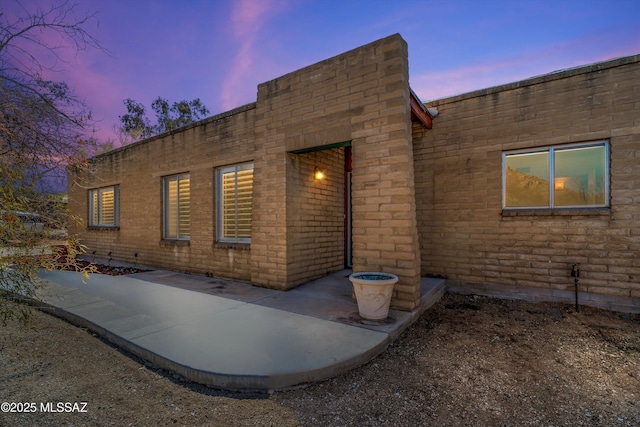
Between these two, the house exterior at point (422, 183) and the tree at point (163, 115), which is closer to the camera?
the house exterior at point (422, 183)

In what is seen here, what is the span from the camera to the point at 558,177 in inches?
Result: 209

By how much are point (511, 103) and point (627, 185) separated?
2.25m

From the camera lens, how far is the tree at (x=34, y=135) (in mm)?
2691

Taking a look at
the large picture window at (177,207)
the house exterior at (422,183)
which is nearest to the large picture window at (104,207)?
the large picture window at (177,207)

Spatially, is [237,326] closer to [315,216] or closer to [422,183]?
[315,216]

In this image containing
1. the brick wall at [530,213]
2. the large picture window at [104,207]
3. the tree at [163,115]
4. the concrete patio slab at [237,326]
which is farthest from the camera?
the tree at [163,115]

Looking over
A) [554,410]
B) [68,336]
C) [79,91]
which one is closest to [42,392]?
[68,336]

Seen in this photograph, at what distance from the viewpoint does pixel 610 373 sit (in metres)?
3.07

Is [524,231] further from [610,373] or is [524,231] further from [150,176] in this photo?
[150,176]

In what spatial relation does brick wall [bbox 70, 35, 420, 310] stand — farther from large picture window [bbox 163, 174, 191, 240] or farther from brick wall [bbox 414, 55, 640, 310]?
brick wall [bbox 414, 55, 640, 310]

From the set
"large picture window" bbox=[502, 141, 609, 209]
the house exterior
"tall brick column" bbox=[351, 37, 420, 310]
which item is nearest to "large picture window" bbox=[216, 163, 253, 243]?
the house exterior

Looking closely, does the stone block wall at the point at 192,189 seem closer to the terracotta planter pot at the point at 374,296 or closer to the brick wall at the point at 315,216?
the brick wall at the point at 315,216

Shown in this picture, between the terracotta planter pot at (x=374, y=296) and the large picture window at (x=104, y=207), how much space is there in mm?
10193

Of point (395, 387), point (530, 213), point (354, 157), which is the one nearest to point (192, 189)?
point (354, 157)
